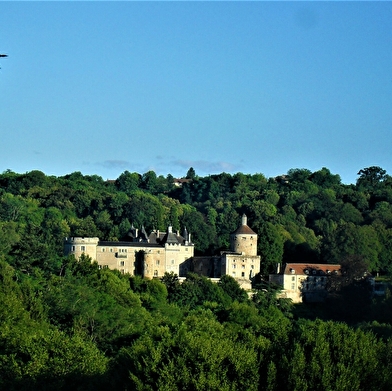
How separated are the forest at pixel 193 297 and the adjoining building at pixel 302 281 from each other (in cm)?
94

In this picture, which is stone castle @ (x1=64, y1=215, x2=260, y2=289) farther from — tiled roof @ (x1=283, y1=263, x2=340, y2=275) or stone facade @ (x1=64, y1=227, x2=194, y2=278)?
tiled roof @ (x1=283, y1=263, x2=340, y2=275)

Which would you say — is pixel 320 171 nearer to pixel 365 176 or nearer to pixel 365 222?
pixel 365 176

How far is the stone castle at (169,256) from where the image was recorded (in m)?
78.9

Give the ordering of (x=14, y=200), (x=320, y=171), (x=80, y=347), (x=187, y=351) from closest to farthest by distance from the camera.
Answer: (x=187, y=351) → (x=80, y=347) → (x=14, y=200) → (x=320, y=171)

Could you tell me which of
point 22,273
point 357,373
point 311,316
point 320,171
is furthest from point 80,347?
point 320,171

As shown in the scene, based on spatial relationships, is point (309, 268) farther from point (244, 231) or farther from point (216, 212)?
point (216, 212)

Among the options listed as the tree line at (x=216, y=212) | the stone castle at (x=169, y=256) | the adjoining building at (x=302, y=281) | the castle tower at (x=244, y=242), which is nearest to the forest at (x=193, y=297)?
the tree line at (x=216, y=212)

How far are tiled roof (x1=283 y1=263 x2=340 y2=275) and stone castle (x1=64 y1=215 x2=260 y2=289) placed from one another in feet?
6.62

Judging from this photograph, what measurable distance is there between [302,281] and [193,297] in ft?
27.1

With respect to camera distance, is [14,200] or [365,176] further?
[365,176]

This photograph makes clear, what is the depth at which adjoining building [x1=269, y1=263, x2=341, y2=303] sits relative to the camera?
8069 centimetres

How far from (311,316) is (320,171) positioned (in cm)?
5865

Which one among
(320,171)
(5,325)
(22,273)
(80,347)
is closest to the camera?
(80,347)

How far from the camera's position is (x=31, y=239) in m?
77.6
